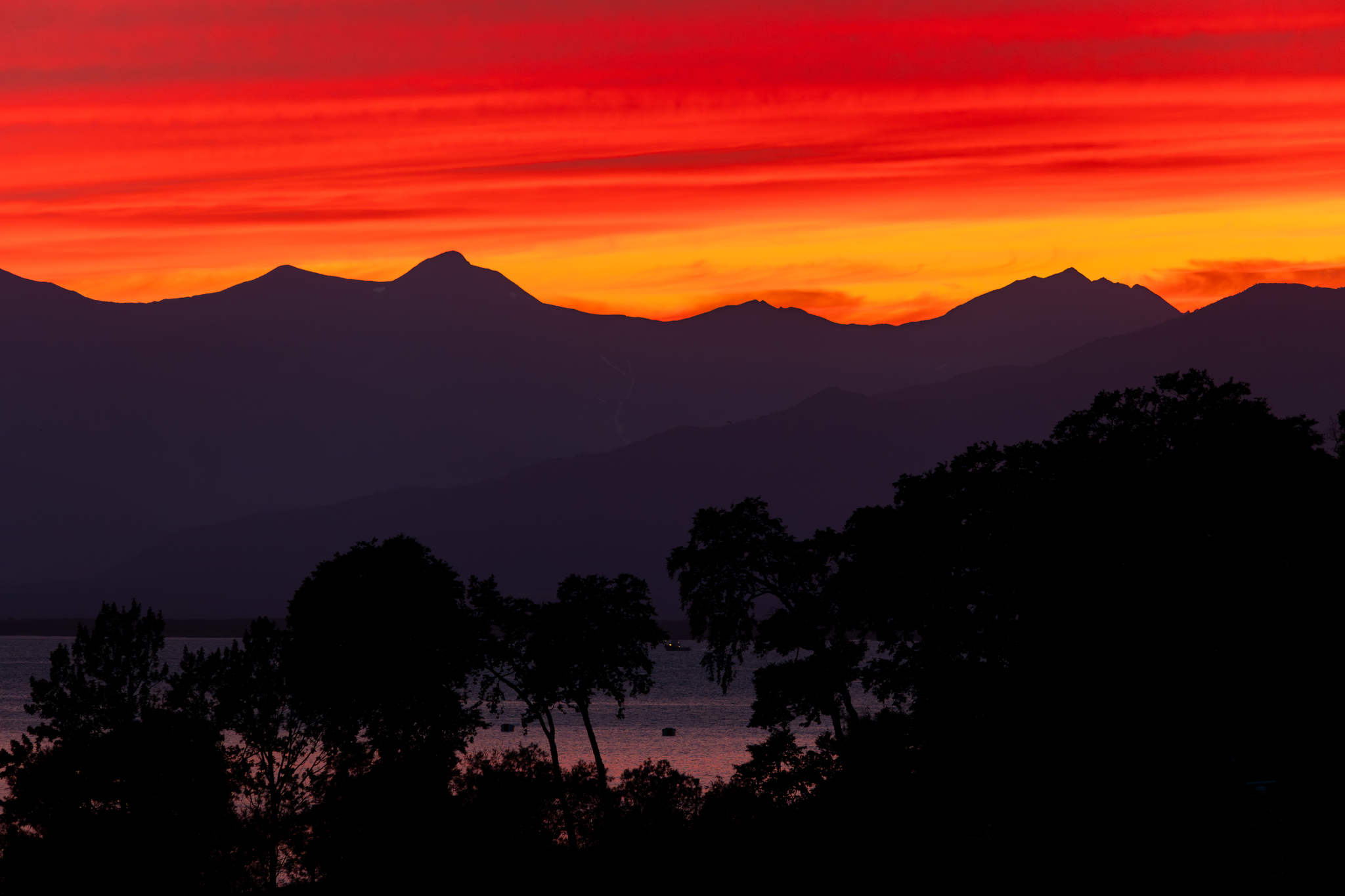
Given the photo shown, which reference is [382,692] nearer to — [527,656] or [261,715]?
[527,656]

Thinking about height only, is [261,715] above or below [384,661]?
below

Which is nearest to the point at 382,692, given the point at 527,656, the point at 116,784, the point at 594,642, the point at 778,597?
the point at 527,656

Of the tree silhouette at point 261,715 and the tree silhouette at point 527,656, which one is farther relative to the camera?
the tree silhouette at point 527,656

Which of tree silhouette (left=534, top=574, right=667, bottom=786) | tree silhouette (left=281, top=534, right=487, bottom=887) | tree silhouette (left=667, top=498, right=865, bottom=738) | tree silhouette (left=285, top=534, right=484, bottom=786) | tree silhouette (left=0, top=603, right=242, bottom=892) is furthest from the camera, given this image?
tree silhouette (left=534, top=574, right=667, bottom=786)

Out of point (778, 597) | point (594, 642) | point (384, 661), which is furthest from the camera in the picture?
point (594, 642)

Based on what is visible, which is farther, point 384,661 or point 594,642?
point 594,642

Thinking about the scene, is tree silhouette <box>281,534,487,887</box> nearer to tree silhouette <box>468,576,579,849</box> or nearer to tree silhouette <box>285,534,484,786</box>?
tree silhouette <box>285,534,484,786</box>

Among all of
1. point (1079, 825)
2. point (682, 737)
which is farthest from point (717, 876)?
point (682, 737)

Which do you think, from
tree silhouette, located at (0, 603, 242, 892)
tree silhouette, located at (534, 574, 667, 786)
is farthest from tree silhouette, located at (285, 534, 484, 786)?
tree silhouette, located at (0, 603, 242, 892)

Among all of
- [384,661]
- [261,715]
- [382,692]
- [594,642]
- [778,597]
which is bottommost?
[261,715]

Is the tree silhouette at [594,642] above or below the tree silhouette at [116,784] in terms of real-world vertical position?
above

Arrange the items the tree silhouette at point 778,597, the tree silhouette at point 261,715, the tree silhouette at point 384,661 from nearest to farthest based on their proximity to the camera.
→ the tree silhouette at point 778,597, the tree silhouette at point 261,715, the tree silhouette at point 384,661

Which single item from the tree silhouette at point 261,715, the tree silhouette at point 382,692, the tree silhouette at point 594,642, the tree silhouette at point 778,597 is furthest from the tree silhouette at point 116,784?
the tree silhouette at point 778,597

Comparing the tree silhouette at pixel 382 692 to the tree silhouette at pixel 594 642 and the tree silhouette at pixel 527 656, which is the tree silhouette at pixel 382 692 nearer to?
the tree silhouette at pixel 527 656
